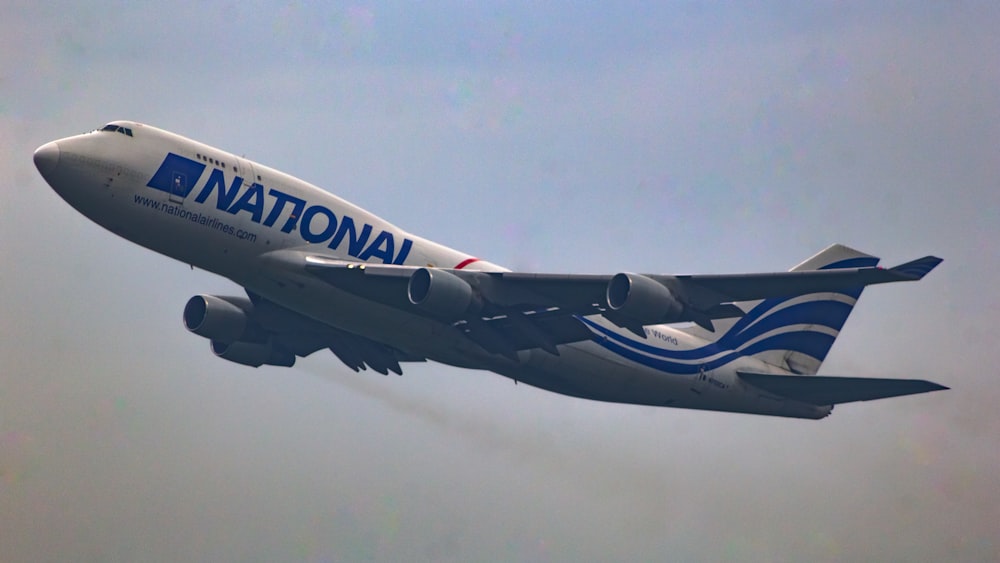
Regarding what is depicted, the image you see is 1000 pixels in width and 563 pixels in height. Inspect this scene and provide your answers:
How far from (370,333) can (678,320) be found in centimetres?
1030

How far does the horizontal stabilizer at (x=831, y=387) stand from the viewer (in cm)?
3841

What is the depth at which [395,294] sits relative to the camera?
36688 millimetres

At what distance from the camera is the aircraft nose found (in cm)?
3444

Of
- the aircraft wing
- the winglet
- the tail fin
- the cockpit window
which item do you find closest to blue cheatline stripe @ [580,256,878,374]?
the tail fin

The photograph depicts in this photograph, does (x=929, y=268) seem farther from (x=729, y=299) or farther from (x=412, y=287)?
(x=412, y=287)

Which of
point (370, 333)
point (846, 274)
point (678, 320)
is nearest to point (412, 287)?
point (370, 333)

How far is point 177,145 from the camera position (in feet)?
117

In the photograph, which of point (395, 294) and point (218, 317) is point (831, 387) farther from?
point (218, 317)

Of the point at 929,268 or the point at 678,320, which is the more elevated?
the point at 929,268

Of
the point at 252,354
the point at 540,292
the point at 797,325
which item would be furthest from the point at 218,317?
the point at 797,325

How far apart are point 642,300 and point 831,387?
11.4 meters

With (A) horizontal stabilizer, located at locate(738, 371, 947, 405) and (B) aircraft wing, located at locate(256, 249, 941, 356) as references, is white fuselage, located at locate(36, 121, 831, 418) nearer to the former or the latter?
(B) aircraft wing, located at locate(256, 249, 941, 356)

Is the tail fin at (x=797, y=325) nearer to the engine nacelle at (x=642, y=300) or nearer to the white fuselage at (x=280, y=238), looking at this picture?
the white fuselage at (x=280, y=238)

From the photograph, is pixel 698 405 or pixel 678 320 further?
pixel 698 405
